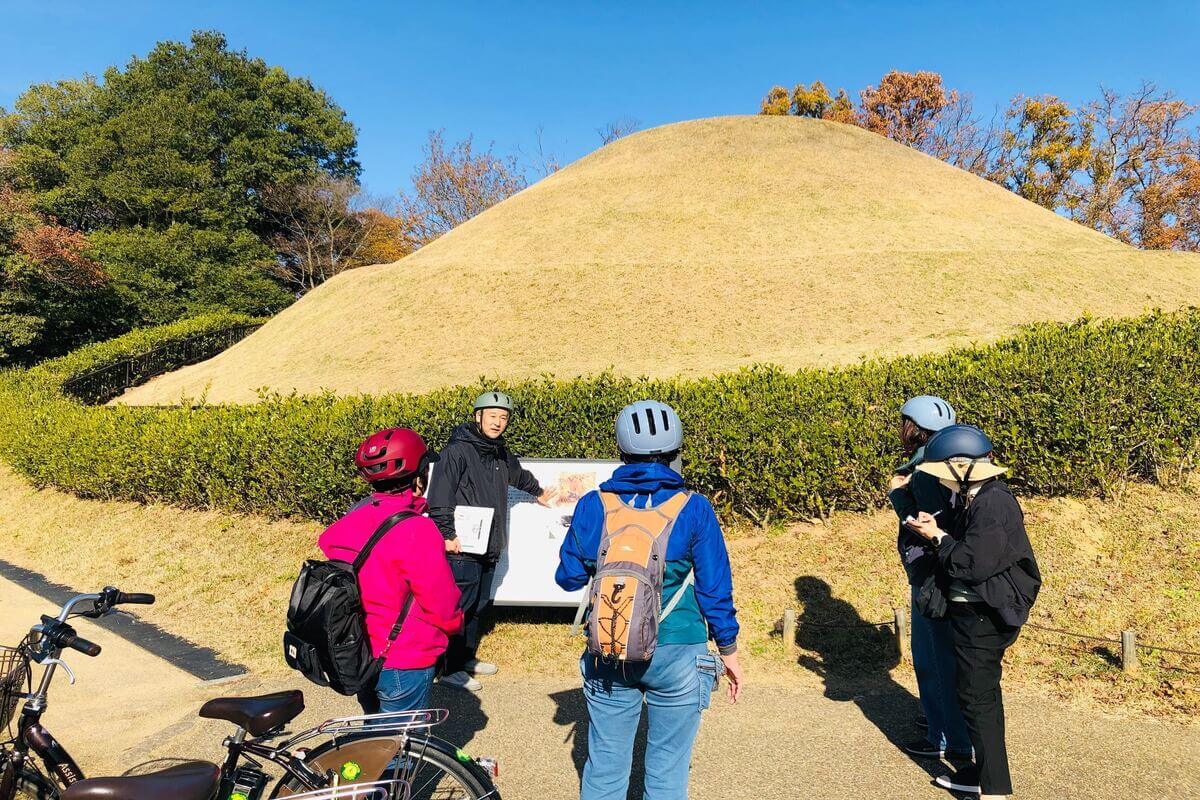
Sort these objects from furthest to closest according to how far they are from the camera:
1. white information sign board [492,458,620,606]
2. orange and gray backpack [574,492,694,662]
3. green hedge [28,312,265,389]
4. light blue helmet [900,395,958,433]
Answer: green hedge [28,312,265,389] → white information sign board [492,458,620,606] → light blue helmet [900,395,958,433] → orange and gray backpack [574,492,694,662]

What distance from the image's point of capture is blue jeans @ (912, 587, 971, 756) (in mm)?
3715

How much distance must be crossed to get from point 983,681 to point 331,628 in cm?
284

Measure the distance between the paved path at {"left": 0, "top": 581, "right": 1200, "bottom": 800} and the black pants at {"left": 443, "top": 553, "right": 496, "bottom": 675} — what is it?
28 centimetres

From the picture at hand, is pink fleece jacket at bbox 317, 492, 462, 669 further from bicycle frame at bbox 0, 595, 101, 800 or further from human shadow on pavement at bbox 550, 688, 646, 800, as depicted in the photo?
human shadow on pavement at bbox 550, 688, 646, 800

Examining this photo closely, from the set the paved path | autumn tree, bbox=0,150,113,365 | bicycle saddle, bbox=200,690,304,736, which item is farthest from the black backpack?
autumn tree, bbox=0,150,113,365

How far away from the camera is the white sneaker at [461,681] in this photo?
16.9ft

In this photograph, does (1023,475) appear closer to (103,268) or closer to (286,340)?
(286,340)

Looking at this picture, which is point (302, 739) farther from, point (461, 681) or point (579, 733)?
point (461, 681)

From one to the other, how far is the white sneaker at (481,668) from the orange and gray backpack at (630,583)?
303 centimetres

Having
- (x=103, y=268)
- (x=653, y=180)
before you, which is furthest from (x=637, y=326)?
(x=103, y=268)

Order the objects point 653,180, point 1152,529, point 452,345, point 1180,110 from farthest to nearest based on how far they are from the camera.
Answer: point 1180,110, point 653,180, point 452,345, point 1152,529

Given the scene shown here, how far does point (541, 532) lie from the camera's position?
6.08m

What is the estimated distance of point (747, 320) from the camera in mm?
22781

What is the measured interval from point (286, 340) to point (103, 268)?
1593 centimetres
